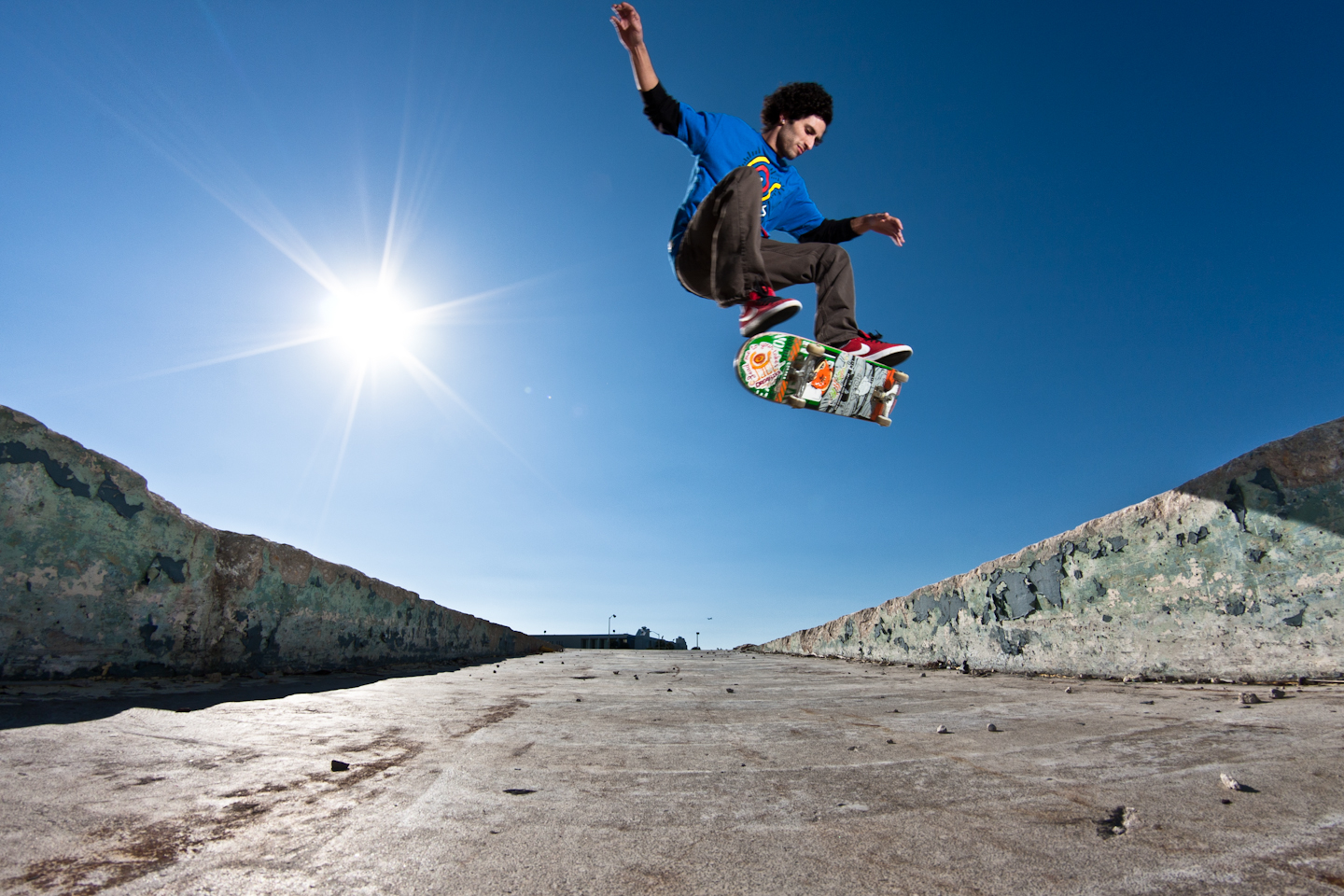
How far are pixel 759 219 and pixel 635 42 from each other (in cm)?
105

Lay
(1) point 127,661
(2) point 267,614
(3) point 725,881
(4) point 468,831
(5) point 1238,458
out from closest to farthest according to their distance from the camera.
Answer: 1. (3) point 725,881
2. (4) point 468,831
3. (5) point 1238,458
4. (1) point 127,661
5. (2) point 267,614

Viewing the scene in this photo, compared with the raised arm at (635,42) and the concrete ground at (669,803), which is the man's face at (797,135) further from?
the concrete ground at (669,803)

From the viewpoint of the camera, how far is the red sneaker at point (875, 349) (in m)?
3.65

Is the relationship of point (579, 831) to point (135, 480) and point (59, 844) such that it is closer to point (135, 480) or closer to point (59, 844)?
point (59, 844)

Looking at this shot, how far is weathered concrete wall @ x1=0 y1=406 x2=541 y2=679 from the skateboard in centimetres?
442

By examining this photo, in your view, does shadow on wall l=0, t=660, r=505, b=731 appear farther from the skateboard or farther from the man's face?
the man's face

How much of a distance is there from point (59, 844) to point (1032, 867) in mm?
1634

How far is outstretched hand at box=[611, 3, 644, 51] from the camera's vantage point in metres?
2.72

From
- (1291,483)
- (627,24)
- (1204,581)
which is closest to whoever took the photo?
(627,24)

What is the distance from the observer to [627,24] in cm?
279

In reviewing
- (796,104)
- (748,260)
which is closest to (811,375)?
(748,260)

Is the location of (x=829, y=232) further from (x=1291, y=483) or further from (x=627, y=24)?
(x=1291, y=483)

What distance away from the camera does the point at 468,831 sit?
109cm

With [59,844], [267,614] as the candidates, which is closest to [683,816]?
[59,844]
